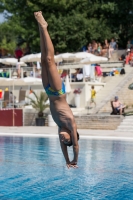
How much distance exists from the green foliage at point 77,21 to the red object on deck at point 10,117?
34.8ft

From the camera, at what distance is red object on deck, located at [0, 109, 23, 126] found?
22.8m

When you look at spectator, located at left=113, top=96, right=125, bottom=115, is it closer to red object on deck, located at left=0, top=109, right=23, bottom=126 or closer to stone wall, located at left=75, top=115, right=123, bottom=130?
stone wall, located at left=75, top=115, right=123, bottom=130

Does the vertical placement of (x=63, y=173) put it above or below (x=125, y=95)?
below

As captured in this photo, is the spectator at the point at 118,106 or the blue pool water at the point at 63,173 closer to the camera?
the blue pool water at the point at 63,173

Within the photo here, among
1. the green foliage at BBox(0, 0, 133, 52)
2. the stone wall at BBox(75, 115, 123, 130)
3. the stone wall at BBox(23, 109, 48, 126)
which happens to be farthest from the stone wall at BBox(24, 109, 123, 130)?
the green foliage at BBox(0, 0, 133, 52)

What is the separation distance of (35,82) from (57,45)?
8.16 metres

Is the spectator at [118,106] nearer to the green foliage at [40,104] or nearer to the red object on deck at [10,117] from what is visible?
the green foliage at [40,104]

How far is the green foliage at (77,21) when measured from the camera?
32.3 meters

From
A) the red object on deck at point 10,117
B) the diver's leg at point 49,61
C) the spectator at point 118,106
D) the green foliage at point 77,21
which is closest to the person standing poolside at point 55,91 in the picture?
the diver's leg at point 49,61

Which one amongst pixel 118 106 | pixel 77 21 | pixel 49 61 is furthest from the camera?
pixel 77 21

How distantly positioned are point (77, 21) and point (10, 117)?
11838 millimetres

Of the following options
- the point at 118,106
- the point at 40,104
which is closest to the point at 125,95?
the point at 118,106

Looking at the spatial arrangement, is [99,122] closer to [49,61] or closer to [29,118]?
[29,118]

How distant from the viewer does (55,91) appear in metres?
8.02
